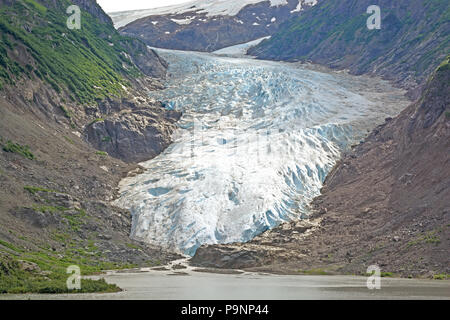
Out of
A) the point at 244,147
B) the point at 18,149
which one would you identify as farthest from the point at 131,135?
the point at 18,149

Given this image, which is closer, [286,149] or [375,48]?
[286,149]

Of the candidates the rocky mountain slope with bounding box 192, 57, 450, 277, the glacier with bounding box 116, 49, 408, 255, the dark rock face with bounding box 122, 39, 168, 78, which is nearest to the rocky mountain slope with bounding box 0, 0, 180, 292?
the dark rock face with bounding box 122, 39, 168, 78

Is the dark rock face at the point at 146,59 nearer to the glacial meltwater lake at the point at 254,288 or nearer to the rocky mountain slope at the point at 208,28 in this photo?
the rocky mountain slope at the point at 208,28

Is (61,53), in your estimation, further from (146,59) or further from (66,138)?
(146,59)

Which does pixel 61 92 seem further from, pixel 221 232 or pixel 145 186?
pixel 221 232

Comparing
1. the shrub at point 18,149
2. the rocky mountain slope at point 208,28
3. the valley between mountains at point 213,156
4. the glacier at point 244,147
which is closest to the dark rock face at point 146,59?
the valley between mountains at point 213,156

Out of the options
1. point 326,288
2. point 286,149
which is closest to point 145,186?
point 286,149
